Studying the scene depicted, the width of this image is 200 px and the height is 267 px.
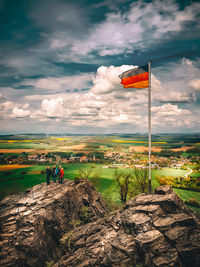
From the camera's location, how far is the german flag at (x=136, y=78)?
65.5ft

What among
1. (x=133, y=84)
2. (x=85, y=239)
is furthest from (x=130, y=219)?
(x=133, y=84)

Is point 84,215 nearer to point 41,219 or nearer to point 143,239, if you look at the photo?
point 41,219

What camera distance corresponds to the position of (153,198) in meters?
16.4

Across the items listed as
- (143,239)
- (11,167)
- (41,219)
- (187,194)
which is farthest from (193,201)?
(11,167)

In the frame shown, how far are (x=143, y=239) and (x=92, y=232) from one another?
6.60 m

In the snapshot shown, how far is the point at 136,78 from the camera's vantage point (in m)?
20.3

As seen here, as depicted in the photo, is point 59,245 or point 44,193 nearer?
point 59,245

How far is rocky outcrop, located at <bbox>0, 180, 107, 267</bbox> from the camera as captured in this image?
634 inches

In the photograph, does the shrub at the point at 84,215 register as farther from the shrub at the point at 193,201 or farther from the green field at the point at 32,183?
the shrub at the point at 193,201

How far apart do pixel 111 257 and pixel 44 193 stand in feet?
42.7

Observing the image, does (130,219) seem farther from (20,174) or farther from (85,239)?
(20,174)

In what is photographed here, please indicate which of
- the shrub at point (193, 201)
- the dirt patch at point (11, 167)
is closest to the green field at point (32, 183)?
the dirt patch at point (11, 167)

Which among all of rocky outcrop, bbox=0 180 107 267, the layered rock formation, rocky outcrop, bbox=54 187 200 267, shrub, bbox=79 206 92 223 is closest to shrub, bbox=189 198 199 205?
rocky outcrop, bbox=0 180 107 267

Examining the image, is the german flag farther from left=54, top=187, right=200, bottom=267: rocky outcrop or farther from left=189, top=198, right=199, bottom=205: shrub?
left=189, top=198, right=199, bottom=205: shrub
